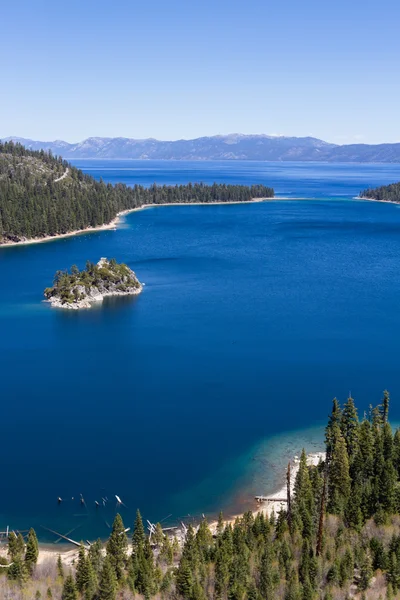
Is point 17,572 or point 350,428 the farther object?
point 350,428

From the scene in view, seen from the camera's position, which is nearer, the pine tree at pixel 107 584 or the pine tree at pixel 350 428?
the pine tree at pixel 107 584

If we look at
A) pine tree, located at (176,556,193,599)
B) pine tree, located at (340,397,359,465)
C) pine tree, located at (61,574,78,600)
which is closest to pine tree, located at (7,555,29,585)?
pine tree, located at (61,574,78,600)

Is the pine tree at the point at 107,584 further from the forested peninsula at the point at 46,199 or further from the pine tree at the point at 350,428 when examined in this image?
the forested peninsula at the point at 46,199

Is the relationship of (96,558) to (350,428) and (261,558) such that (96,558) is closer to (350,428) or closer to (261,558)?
(261,558)

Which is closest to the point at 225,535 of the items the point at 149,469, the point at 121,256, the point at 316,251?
the point at 149,469

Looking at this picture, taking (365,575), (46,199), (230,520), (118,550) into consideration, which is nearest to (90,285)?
(230,520)

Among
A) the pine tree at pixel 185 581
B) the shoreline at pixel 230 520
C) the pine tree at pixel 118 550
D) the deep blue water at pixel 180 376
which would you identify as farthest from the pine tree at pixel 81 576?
the deep blue water at pixel 180 376
